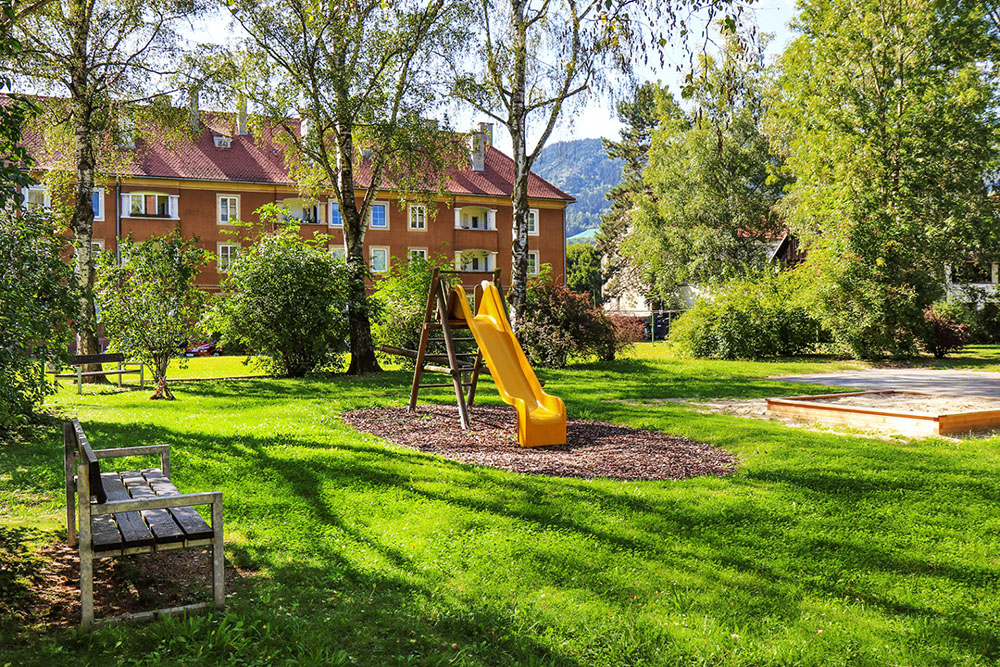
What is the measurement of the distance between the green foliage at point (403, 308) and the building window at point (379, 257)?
2182 centimetres

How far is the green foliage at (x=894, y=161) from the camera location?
925 inches

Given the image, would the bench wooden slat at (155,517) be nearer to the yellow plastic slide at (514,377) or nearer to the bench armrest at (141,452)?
the bench armrest at (141,452)

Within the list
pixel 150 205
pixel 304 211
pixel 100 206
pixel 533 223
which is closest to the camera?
pixel 100 206

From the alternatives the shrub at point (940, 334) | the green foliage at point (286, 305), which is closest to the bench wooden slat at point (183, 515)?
the green foliage at point (286, 305)

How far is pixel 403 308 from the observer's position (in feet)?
68.4

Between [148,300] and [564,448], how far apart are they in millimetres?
9736

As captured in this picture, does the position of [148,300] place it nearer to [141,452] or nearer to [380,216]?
[141,452]

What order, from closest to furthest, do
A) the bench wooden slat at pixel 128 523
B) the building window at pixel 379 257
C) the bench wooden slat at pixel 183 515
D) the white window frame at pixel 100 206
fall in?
the bench wooden slat at pixel 128 523, the bench wooden slat at pixel 183 515, the white window frame at pixel 100 206, the building window at pixel 379 257

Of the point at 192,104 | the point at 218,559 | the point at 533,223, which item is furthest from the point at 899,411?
the point at 533,223

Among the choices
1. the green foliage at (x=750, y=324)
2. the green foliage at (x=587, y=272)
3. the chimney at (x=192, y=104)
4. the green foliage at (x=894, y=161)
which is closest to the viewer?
the chimney at (x=192, y=104)

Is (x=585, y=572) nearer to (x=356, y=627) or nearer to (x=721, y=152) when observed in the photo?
(x=356, y=627)

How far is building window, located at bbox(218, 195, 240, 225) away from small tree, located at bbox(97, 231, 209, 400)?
25960 mm

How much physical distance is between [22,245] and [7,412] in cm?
113

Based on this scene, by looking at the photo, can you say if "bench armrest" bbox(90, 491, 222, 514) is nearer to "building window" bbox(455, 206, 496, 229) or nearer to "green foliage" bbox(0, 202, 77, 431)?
"green foliage" bbox(0, 202, 77, 431)
